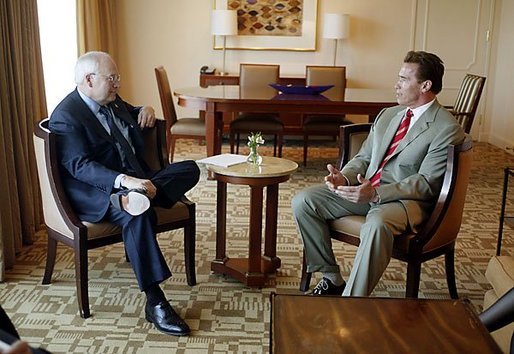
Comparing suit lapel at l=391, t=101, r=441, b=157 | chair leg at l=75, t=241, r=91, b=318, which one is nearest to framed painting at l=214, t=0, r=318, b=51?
suit lapel at l=391, t=101, r=441, b=157

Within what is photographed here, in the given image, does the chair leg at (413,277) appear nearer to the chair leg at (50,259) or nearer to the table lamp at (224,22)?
the chair leg at (50,259)

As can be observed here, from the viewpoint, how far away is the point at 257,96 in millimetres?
5324

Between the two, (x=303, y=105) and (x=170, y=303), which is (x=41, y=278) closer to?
(x=170, y=303)

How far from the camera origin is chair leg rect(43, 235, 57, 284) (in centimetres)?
306

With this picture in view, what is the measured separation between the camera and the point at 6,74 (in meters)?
3.41

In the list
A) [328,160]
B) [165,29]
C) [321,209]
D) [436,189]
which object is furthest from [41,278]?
[165,29]

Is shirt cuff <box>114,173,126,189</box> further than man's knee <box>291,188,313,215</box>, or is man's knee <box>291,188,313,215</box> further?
man's knee <box>291,188,313,215</box>

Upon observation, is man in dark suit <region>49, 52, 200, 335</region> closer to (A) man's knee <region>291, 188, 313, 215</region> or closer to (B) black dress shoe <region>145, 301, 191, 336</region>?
(B) black dress shoe <region>145, 301, 191, 336</region>

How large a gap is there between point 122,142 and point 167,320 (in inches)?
34.7

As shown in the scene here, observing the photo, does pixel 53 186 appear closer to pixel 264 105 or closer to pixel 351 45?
pixel 264 105

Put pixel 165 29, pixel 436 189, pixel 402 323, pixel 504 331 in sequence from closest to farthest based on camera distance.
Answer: pixel 402 323 → pixel 504 331 → pixel 436 189 → pixel 165 29

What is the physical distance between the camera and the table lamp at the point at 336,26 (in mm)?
6875

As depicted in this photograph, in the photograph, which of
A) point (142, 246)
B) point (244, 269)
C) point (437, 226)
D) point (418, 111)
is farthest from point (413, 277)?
point (142, 246)

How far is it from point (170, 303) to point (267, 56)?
4.78 m
